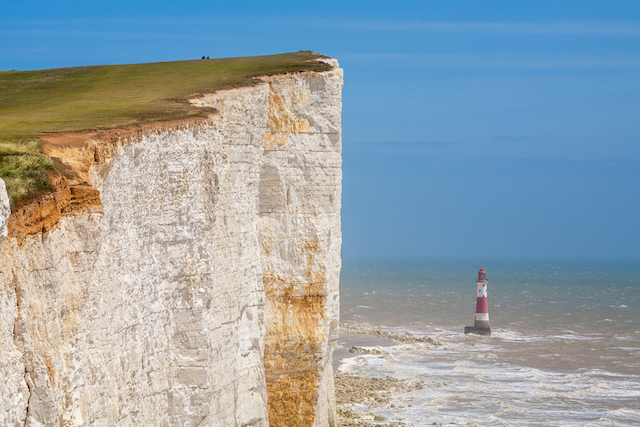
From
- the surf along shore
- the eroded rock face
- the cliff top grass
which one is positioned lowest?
the surf along shore

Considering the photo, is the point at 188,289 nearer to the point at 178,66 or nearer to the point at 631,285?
the point at 178,66

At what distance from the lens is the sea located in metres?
25.4

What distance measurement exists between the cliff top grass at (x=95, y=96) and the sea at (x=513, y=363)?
39.1 feet

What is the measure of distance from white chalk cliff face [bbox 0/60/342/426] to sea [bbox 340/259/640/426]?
304 inches

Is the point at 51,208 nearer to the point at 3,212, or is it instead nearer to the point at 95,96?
the point at 3,212

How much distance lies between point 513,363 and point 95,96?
25.2 m

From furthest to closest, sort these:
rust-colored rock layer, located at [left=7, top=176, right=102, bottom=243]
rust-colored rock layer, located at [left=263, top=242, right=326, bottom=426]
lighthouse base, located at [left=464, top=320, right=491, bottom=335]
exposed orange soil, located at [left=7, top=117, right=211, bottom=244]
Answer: lighthouse base, located at [left=464, top=320, right=491, bottom=335] → rust-colored rock layer, located at [left=263, top=242, right=326, bottom=426] → exposed orange soil, located at [left=7, top=117, right=211, bottom=244] → rust-colored rock layer, located at [left=7, top=176, right=102, bottom=243]

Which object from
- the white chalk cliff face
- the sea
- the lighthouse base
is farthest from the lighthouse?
the white chalk cliff face

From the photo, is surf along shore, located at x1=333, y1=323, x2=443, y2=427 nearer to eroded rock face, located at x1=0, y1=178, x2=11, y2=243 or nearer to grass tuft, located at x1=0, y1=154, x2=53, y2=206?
grass tuft, located at x1=0, y1=154, x2=53, y2=206

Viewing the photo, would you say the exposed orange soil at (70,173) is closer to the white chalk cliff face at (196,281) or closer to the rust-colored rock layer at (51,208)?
the rust-colored rock layer at (51,208)

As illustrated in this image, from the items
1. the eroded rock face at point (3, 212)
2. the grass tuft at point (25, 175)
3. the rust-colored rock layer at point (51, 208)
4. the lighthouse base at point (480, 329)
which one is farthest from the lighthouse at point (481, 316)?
the eroded rock face at point (3, 212)

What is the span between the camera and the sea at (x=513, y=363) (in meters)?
25.4

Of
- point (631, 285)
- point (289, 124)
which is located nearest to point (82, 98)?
point (289, 124)

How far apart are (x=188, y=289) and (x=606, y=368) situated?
27632 mm
